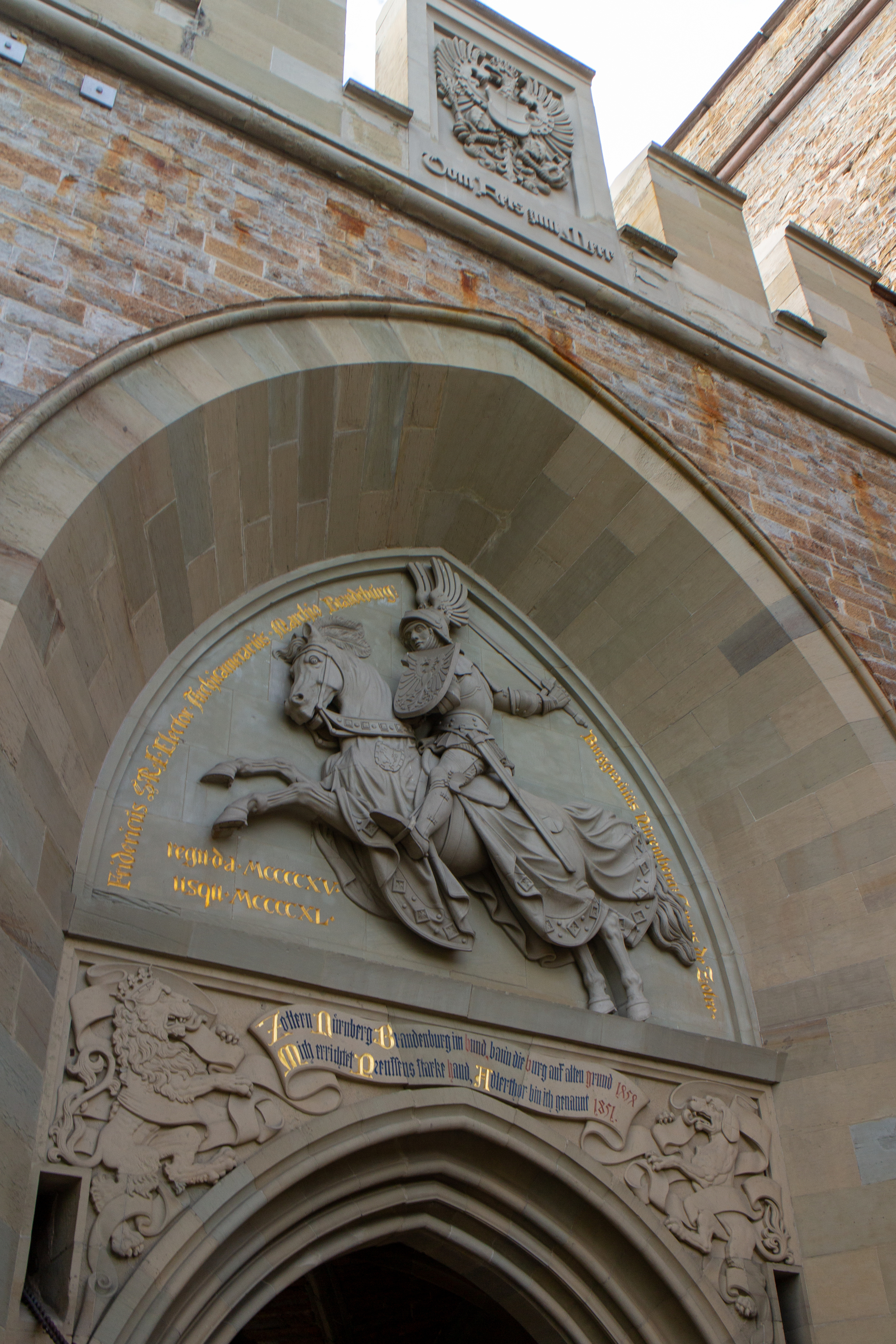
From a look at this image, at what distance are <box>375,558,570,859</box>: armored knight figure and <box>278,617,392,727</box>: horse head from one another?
6.6 inches

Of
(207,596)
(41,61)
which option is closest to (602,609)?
(207,596)

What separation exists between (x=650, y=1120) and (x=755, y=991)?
1.07 m

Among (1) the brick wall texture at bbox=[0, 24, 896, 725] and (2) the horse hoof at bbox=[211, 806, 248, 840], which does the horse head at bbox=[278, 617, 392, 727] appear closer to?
(2) the horse hoof at bbox=[211, 806, 248, 840]

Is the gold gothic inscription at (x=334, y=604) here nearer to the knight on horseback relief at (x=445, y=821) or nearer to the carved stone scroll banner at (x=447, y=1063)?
the knight on horseback relief at (x=445, y=821)

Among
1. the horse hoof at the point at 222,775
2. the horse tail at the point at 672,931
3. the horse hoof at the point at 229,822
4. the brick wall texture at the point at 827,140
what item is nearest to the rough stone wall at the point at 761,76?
the brick wall texture at the point at 827,140

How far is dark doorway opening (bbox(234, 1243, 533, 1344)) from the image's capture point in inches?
222

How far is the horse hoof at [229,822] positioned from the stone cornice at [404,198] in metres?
1.67

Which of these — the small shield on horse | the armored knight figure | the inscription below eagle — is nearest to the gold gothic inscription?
the armored knight figure

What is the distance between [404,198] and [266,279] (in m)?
1.17

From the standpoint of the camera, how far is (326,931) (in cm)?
490

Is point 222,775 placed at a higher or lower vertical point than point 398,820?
higher

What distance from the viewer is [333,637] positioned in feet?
19.1

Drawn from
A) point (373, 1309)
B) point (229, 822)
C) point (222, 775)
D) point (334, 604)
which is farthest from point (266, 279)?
point (373, 1309)

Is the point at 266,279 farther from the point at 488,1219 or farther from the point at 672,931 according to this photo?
the point at 488,1219
